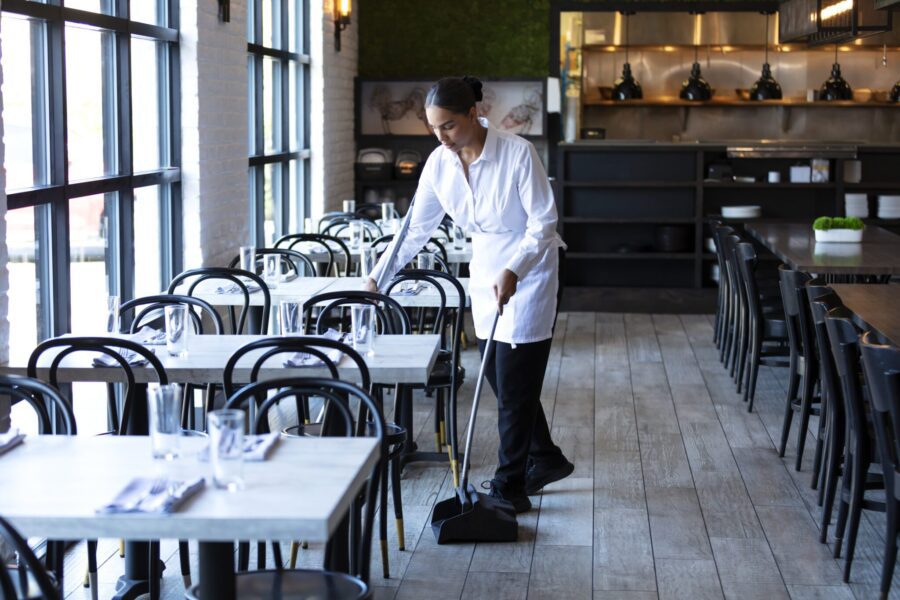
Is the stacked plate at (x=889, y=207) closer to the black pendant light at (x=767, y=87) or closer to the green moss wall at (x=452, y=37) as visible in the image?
the black pendant light at (x=767, y=87)

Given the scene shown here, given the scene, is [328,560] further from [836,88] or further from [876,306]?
[836,88]

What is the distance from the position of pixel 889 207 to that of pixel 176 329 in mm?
7688

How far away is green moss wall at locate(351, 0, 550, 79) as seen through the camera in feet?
37.7

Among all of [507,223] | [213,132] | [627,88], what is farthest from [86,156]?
[627,88]

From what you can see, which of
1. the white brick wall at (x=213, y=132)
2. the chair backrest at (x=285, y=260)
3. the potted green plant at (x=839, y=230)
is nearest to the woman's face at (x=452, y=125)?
the chair backrest at (x=285, y=260)

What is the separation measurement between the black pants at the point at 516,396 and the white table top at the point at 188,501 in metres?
1.73

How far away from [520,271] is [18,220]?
1.86 meters

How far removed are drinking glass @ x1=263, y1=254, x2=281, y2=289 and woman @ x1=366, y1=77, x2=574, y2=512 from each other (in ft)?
4.15

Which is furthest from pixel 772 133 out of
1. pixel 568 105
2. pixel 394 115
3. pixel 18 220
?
pixel 18 220

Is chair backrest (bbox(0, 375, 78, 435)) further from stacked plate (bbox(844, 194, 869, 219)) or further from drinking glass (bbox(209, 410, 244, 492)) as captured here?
stacked plate (bbox(844, 194, 869, 219))

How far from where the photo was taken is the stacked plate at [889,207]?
1033 centimetres

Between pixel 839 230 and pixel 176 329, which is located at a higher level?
pixel 839 230

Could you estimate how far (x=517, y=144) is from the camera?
4.61m

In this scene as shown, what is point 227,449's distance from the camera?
264 cm
